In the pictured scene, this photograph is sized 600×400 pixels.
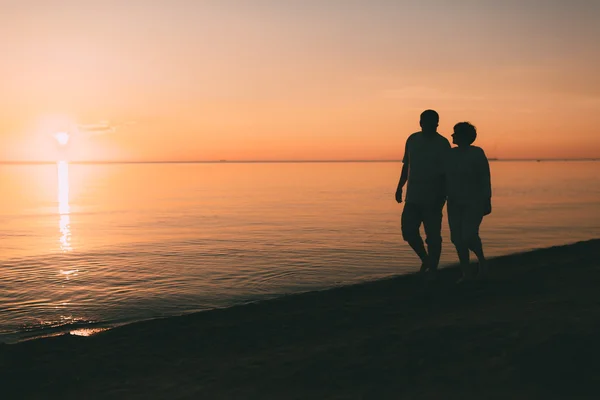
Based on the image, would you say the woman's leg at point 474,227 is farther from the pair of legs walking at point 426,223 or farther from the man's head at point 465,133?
the man's head at point 465,133

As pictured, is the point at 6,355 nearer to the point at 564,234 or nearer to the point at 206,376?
the point at 206,376

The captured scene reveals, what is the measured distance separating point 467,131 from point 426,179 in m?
0.95

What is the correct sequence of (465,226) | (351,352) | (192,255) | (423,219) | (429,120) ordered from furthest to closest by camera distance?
(192,255)
(423,219)
(465,226)
(429,120)
(351,352)

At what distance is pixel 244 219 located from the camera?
26.8m

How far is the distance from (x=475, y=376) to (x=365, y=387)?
91 cm

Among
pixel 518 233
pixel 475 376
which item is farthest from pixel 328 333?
pixel 518 233

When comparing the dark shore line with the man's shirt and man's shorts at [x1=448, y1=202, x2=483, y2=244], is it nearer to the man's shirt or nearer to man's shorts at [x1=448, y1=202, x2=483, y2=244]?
man's shorts at [x1=448, y1=202, x2=483, y2=244]

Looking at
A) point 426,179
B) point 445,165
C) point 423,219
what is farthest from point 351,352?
point 445,165

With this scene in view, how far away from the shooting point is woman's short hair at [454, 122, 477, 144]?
793 cm

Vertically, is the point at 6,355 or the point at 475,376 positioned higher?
the point at 475,376

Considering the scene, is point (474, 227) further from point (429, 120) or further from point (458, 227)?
point (429, 120)

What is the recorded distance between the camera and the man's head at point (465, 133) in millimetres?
7926

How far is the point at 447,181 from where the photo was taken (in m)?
7.92

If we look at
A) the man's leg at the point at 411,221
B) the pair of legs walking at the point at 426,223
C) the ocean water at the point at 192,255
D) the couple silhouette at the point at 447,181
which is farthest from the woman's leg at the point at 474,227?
the ocean water at the point at 192,255
